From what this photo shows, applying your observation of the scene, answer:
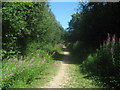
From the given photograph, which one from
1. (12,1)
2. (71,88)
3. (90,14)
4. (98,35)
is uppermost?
(90,14)

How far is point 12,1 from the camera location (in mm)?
6270

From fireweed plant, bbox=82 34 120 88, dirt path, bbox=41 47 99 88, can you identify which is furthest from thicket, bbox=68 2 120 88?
dirt path, bbox=41 47 99 88

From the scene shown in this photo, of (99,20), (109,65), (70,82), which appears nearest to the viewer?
(70,82)

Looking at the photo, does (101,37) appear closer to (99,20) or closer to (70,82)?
(99,20)

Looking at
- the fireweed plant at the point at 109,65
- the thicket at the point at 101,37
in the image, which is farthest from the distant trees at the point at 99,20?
the fireweed plant at the point at 109,65

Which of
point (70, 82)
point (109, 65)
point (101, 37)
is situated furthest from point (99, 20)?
point (70, 82)

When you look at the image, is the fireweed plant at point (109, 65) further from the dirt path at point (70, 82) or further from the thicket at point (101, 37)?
the dirt path at point (70, 82)

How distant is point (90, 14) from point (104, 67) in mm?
9143

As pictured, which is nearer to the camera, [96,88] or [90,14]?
[96,88]

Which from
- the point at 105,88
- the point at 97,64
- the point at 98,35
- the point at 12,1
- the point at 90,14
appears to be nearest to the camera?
the point at 105,88

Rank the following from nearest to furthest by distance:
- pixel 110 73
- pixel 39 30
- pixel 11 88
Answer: pixel 11 88
pixel 110 73
pixel 39 30

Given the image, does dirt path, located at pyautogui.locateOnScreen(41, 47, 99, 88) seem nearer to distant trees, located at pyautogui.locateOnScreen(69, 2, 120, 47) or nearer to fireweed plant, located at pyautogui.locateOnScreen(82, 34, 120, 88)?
fireweed plant, located at pyautogui.locateOnScreen(82, 34, 120, 88)

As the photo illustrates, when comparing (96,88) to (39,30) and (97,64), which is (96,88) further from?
(39,30)

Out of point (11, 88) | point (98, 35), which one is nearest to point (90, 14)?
point (98, 35)
